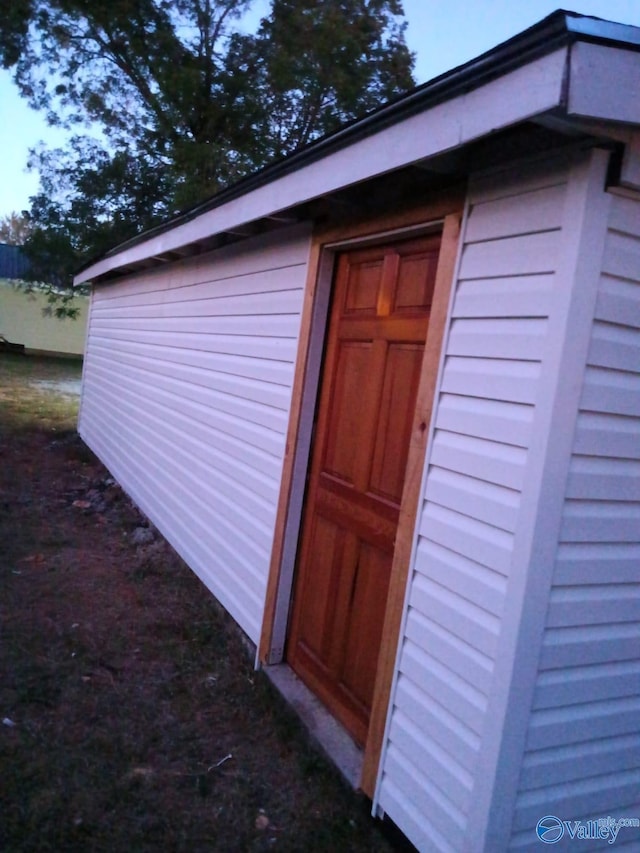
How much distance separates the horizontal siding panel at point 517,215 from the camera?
91.8 inches

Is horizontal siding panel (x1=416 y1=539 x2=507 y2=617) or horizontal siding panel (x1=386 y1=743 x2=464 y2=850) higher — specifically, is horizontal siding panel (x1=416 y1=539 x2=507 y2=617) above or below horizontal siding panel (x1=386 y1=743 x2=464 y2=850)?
above

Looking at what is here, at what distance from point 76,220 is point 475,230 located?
18.3 meters

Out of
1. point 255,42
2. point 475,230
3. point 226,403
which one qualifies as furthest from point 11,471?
point 255,42

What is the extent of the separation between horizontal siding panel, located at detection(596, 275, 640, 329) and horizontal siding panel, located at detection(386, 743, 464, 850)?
1.76 meters

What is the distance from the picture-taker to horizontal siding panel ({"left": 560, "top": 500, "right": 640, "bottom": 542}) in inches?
92.0

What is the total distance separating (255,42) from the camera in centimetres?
1850

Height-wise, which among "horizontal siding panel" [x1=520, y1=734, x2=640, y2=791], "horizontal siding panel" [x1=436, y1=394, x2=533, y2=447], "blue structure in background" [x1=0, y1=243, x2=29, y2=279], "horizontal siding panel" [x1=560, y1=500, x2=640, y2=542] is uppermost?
"blue structure in background" [x1=0, y1=243, x2=29, y2=279]

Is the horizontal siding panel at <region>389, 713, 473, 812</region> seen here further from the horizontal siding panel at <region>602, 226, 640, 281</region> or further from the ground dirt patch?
the horizontal siding panel at <region>602, 226, 640, 281</region>

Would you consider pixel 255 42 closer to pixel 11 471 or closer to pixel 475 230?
pixel 11 471

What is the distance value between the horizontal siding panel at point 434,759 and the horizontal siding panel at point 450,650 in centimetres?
31

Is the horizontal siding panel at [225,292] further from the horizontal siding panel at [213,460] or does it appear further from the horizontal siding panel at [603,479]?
the horizontal siding panel at [603,479]

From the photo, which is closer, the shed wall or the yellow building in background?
the shed wall

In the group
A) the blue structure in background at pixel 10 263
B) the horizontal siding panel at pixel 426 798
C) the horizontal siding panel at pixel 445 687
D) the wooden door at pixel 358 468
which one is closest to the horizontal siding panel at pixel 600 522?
the horizontal siding panel at pixel 445 687

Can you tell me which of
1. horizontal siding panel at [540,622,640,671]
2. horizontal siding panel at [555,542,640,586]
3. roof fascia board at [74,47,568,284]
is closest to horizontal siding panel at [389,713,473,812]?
horizontal siding panel at [540,622,640,671]
